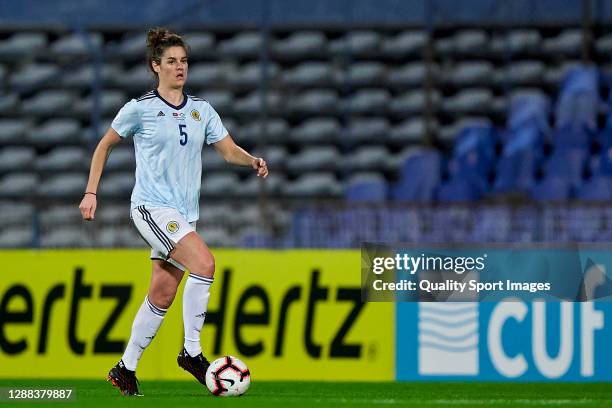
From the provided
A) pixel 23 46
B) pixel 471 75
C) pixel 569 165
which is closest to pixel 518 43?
pixel 471 75

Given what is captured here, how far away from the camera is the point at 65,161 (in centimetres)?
1817

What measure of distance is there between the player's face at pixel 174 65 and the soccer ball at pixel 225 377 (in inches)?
63.5

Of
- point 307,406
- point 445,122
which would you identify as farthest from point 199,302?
point 445,122

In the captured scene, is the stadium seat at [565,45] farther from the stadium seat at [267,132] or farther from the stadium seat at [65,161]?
the stadium seat at [65,161]

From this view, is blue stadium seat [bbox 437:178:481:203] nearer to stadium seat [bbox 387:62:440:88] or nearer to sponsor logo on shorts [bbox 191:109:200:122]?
stadium seat [bbox 387:62:440:88]

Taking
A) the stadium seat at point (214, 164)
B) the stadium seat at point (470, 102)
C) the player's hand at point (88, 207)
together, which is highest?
the stadium seat at point (470, 102)

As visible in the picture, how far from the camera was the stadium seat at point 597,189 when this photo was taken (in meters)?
14.3

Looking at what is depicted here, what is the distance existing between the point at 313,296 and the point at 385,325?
611 millimetres

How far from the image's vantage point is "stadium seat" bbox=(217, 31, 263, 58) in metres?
19.3

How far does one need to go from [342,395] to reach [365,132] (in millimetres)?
9059

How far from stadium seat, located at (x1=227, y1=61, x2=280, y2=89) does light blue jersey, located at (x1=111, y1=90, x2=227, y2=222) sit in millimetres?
10277

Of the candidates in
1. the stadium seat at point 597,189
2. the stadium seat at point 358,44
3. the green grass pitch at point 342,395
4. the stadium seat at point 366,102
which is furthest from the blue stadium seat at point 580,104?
the green grass pitch at point 342,395

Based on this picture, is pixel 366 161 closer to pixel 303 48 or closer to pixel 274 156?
pixel 274 156

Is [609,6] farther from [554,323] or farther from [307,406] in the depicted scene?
[307,406]
